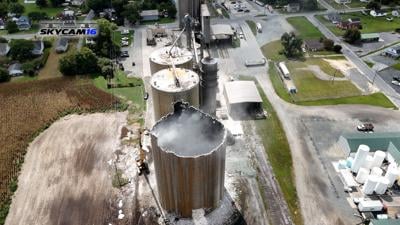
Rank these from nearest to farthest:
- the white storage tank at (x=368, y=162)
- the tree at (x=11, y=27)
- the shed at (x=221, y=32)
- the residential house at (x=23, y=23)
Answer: the white storage tank at (x=368, y=162)
the shed at (x=221, y=32)
the tree at (x=11, y=27)
the residential house at (x=23, y=23)

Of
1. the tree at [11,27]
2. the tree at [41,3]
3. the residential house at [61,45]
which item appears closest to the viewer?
the residential house at [61,45]

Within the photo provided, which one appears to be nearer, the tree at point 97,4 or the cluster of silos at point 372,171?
the cluster of silos at point 372,171

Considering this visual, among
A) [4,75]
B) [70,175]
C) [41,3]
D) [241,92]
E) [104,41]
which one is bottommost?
[70,175]

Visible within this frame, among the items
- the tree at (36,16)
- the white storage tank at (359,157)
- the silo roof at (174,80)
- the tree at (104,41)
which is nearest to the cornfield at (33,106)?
the tree at (104,41)

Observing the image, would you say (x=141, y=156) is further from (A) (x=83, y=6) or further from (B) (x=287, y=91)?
(A) (x=83, y=6)

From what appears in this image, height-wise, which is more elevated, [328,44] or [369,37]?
[369,37]

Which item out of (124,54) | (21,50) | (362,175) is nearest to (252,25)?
(124,54)

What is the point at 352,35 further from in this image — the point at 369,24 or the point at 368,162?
the point at 368,162

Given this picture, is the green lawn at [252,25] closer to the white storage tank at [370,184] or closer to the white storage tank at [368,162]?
the white storage tank at [368,162]

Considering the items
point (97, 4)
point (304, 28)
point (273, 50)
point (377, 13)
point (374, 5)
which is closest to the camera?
point (273, 50)
